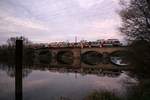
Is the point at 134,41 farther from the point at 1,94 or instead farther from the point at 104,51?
the point at 104,51

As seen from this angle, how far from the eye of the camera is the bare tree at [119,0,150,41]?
24.6m

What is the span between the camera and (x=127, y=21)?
27.0m

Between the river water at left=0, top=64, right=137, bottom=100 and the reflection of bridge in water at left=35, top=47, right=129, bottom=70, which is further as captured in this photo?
the reflection of bridge in water at left=35, top=47, right=129, bottom=70

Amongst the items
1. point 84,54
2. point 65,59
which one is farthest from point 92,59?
point 84,54

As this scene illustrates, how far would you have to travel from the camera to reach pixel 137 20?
25719mm

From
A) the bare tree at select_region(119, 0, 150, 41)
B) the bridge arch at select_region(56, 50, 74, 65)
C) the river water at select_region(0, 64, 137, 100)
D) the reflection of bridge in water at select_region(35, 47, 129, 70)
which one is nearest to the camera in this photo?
the river water at select_region(0, 64, 137, 100)

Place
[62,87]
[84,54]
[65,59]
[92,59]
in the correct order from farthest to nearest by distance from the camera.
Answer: [92,59]
[65,59]
[84,54]
[62,87]

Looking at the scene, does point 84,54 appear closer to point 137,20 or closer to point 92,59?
point 92,59

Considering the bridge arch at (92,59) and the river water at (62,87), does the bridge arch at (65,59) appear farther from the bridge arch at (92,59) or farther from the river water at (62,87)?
the river water at (62,87)

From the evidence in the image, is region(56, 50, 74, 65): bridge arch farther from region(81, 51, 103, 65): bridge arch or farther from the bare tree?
the bare tree

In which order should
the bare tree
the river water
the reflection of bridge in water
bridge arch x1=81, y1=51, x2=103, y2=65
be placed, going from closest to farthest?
the river water, the bare tree, the reflection of bridge in water, bridge arch x1=81, y1=51, x2=103, y2=65

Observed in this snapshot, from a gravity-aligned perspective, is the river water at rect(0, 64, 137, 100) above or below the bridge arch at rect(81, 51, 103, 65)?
above

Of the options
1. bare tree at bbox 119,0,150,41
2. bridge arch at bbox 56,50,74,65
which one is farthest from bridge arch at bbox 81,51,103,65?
bare tree at bbox 119,0,150,41

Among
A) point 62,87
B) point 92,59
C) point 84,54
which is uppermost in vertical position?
point 62,87
